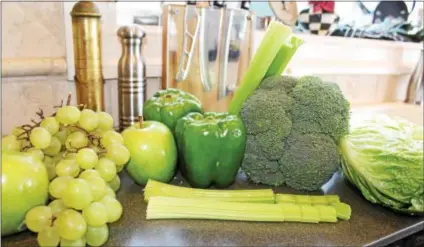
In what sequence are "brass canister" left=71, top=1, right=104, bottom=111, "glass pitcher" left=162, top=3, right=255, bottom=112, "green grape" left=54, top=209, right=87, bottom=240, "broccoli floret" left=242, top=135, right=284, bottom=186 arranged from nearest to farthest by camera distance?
1. "green grape" left=54, top=209, right=87, bottom=240
2. "broccoli floret" left=242, top=135, right=284, bottom=186
3. "brass canister" left=71, top=1, right=104, bottom=111
4. "glass pitcher" left=162, top=3, right=255, bottom=112

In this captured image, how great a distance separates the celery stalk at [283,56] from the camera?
0.68 meters

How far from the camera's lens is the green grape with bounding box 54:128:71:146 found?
0.50 meters

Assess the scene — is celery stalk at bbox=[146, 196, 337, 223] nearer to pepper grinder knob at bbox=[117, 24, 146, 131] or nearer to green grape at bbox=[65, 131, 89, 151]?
green grape at bbox=[65, 131, 89, 151]

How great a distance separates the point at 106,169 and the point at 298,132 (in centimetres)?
34

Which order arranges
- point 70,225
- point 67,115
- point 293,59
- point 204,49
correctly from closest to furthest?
point 70,225 → point 67,115 → point 204,49 → point 293,59

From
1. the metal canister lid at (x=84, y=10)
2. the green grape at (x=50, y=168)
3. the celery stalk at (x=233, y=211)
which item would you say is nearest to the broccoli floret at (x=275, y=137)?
the celery stalk at (x=233, y=211)

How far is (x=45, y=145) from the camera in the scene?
45 cm

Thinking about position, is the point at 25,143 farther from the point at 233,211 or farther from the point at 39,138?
the point at 233,211

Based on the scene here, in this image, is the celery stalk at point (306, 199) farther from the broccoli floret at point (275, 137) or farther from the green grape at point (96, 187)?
the green grape at point (96, 187)

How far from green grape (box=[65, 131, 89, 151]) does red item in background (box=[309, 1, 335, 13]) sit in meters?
1.17

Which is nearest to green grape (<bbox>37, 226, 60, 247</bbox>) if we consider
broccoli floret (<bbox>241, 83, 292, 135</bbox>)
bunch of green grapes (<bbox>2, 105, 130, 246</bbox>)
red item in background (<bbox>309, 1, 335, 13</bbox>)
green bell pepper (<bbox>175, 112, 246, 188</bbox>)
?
bunch of green grapes (<bbox>2, 105, 130, 246</bbox>)

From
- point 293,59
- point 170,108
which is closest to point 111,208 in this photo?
point 170,108

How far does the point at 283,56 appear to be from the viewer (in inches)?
26.9

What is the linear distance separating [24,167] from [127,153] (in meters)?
0.15
